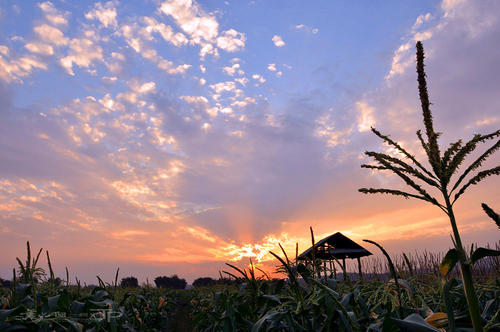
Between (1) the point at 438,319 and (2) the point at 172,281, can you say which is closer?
(1) the point at 438,319

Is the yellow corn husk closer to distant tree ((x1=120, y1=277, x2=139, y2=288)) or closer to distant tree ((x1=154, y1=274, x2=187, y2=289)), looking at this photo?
distant tree ((x1=120, y1=277, x2=139, y2=288))

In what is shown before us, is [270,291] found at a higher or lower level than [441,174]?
lower

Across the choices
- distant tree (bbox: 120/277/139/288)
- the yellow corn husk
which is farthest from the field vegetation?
distant tree (bbox: 120/277/139/288)

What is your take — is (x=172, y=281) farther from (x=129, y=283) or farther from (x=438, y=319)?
(x=438, y=319)

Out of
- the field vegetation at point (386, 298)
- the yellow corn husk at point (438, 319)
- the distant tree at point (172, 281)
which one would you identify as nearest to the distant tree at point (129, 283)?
the field vegetation at point (386, 298)

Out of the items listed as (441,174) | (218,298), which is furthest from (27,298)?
(441,174)

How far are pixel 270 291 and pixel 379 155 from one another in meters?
2.49

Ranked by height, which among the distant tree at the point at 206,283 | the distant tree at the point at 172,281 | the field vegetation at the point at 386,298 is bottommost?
the distant tree at the point at 172,281

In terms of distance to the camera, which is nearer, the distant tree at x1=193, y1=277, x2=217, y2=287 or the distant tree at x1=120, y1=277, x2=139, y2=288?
the distant tree at x1=193, y1=277, x2=217, y2=287

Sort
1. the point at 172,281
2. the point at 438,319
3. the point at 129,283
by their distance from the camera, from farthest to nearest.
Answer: the point at 172,281 < the point at 129,283 < the point at 438,319

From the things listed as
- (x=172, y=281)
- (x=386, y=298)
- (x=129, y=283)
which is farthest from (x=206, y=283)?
(x=172, y=281)

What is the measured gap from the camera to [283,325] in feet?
9.25

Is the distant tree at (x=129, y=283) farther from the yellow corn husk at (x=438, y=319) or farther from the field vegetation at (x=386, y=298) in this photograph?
the yellow corn husk at (x=438, y=319)

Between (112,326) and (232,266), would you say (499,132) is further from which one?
(112,326)
